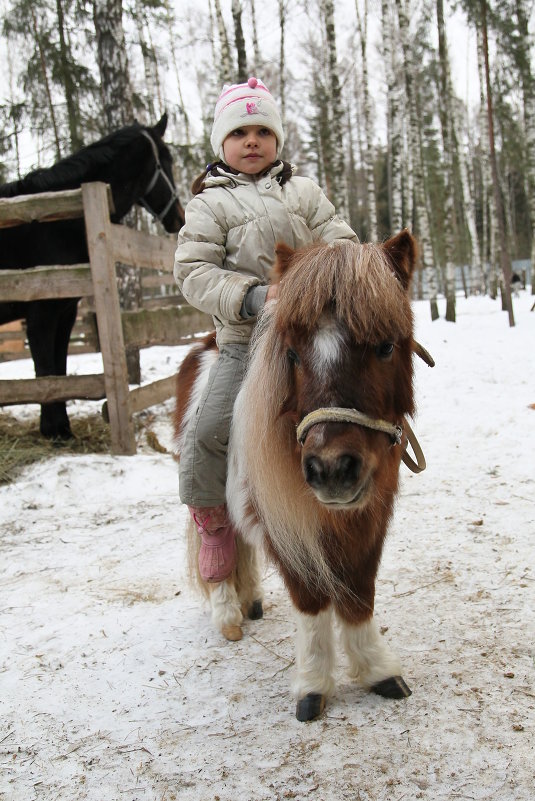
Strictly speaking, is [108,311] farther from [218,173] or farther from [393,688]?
[393,688]

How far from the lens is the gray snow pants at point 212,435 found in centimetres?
232

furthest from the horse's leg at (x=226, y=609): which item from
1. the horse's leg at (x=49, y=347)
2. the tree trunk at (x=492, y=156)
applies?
the tree trunk at (x=492, y=156)

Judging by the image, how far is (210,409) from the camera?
2.33 m

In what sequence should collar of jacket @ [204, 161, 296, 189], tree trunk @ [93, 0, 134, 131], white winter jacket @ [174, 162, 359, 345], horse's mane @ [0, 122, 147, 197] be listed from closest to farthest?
white winter jacket @ [174, 162, 359, 345] → collar of jacket @ [204, 161, 296, 189] → horse's mane @ [0, 122, 147, 197] → tree trunk @ [93, 0, 134, 131]

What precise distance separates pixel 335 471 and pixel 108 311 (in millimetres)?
3677

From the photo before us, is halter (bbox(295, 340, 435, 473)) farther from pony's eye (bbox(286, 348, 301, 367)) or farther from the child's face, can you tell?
the child's face

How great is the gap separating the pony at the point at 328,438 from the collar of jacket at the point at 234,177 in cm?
66

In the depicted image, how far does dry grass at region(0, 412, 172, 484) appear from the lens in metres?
4.69

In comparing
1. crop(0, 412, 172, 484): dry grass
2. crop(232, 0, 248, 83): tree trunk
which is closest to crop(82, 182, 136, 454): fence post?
crop(0, 412, 172, 484): dry grass

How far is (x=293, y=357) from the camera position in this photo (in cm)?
174

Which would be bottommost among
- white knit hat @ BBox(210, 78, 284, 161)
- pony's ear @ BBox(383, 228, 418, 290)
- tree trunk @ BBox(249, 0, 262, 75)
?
pony's ear @ BBox(383, 228, 418, 290)

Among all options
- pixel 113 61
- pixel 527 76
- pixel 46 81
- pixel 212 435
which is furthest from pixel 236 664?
pixel 527 76

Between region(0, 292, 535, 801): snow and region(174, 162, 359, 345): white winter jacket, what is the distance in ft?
4.48

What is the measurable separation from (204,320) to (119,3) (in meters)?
3.85
